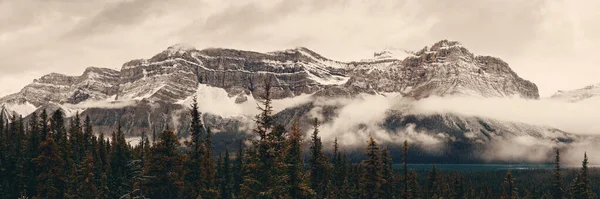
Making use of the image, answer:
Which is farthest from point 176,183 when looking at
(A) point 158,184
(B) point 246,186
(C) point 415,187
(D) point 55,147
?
(C) point 415,187

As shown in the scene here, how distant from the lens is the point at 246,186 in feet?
164

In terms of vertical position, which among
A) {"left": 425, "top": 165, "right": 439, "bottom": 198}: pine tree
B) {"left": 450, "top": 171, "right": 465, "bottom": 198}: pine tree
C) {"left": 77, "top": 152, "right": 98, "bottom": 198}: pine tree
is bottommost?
{"left": 450, "top": 171, "right": 465, "bottom": 198}: pine tree

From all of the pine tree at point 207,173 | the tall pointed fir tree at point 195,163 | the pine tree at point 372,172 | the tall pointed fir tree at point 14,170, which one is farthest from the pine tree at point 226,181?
the tall pointed fir tree at point 195,163

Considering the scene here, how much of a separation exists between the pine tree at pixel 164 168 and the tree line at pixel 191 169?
99mm

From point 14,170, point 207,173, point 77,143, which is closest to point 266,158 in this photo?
point 207,173

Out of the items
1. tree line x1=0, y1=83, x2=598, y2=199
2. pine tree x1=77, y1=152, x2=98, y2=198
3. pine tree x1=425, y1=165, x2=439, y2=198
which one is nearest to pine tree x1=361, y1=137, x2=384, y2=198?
tree line x1=0, y1=83, x2=598, y2=199

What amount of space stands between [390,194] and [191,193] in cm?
3847

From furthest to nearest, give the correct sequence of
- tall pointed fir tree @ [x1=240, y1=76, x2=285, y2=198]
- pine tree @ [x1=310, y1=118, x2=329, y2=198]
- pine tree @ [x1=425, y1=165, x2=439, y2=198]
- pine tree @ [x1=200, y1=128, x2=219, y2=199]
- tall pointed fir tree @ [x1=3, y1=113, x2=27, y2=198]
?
pine tree @ [x1=425, y1=165, x2=439, y2=198] → tall pointed fir tree @ [x1=3, y1=113, x2=27, y2=198] → pine tree @ [x1=310, y1=118, x2=329, y2=198] → pine tree @ [x1=200, y1=128, x2=219, y2=199] → tall pointed fir tree @ [x1=240, y1=76, x2=285, y2=198]

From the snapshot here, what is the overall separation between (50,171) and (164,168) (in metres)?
25.8

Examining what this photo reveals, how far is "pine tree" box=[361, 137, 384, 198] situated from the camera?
249ft

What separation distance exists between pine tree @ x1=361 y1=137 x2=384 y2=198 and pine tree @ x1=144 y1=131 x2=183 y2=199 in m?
25.0

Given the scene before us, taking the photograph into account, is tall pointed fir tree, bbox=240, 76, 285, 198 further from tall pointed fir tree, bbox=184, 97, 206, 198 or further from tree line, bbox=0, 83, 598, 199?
tall pointed fir tree, bbox=184, 97, 206, 198

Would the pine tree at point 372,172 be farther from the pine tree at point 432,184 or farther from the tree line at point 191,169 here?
the pine tree at point 432,184

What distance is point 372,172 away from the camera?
77.6 m
